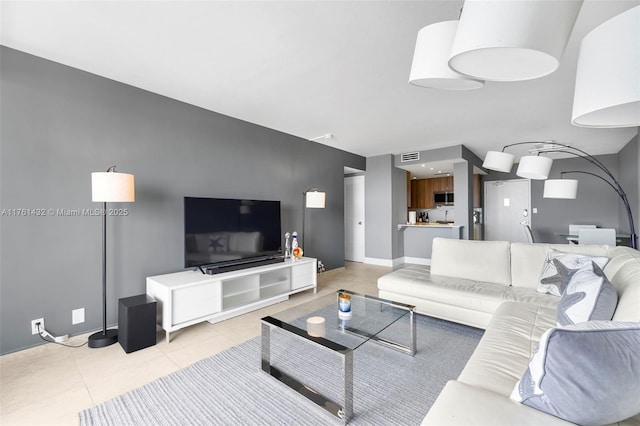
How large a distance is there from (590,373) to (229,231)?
10.3 feet

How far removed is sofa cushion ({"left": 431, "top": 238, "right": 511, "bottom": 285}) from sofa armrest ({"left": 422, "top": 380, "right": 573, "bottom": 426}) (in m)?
2.16

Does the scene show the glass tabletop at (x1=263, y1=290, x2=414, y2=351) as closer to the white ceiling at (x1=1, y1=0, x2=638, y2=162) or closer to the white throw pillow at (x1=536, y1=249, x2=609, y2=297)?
the white throw pillow at (x1=536, y1=249, x2=609, y2=297)

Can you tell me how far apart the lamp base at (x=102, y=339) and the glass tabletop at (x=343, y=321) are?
154 cm

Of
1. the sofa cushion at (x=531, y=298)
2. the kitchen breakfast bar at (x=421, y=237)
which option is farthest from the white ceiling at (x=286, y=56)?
the kitchen breakfast bar at (x=421, y=237)

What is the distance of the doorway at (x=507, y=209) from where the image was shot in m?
7.17

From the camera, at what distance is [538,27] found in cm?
81

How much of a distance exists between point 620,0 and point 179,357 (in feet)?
12.7

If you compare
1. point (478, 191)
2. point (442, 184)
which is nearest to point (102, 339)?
point (442, 184)

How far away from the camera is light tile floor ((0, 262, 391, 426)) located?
1674 mm

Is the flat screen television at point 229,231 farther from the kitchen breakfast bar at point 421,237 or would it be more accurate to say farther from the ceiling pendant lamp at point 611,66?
the kitchen breakfast bar at point 421,237

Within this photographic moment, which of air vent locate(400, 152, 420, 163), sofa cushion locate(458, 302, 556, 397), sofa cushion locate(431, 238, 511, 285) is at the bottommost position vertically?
sofa cushion locate(458, 302, 556, 397)

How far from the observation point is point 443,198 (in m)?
7.51

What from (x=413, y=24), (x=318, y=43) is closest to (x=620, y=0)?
(x=413, y=24)

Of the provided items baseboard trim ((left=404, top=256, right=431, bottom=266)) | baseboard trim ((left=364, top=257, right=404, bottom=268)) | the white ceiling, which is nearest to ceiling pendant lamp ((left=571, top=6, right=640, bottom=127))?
the white ceiling
